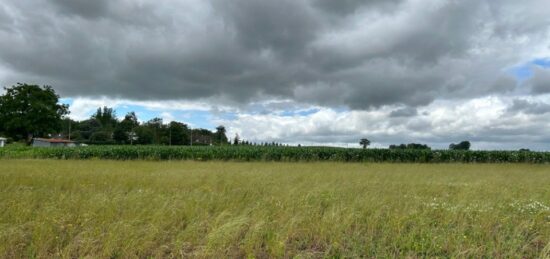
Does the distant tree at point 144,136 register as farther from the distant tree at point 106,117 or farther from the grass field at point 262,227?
the grass field at point 262,227

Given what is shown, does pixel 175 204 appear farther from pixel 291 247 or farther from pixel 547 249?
pixel 547 249

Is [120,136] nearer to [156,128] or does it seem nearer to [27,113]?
[156,128]

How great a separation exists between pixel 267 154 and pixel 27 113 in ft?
151

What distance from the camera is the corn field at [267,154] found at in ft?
96.3

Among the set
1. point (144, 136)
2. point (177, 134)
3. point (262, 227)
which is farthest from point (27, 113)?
point (262, 227)

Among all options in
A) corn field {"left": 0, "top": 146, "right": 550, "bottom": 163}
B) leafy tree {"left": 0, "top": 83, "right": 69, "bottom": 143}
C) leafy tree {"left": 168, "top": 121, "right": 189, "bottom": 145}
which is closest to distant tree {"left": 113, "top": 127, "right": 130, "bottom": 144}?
leafy tree {"left": 168, "top": 121, "right": 189, "bottom": 145}

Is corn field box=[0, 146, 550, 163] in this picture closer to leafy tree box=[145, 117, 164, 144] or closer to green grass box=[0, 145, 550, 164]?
green grass box=[0, 145, 550, 164]

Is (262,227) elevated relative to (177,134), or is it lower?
lower

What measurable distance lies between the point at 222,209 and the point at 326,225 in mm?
2233

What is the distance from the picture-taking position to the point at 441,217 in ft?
20.2

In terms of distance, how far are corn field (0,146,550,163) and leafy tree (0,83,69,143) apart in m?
24.1

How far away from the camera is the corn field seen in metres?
29.3

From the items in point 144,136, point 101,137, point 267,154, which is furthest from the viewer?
point 101,137

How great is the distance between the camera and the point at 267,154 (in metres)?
29.3
